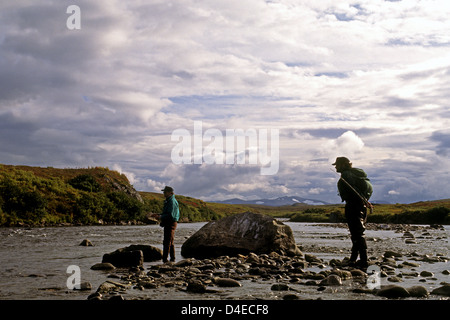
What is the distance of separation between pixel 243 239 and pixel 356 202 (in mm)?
5643

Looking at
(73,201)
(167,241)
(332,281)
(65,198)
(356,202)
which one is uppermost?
(356,202)

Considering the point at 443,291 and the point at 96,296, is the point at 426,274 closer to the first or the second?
the point at 443,291

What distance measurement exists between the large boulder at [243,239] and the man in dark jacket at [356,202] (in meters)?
4.08

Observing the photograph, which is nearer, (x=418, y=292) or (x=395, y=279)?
(x=418, y=292)

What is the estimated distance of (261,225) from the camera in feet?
52.0

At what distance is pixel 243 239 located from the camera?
15.7 metres

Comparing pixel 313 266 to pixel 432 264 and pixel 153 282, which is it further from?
pixel 153 282

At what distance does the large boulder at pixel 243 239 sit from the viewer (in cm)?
1530

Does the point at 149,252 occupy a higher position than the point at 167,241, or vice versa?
the point at 167,241

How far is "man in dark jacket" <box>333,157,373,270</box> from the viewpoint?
11297mm

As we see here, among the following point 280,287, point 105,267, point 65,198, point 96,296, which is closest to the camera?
point 96,296

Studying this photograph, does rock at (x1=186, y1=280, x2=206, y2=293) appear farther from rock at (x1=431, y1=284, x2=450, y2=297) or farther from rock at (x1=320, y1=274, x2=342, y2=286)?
rock at (x1=431, y1=284, x2=450, y2=297)

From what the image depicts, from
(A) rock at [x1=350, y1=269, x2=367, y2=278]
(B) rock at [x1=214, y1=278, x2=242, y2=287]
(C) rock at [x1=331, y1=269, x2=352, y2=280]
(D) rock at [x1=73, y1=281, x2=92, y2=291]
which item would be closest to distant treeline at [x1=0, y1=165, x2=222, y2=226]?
(D) rock at [x1=73, y1=281, x2=92, y2=291]

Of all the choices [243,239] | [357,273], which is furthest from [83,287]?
[243,239]
